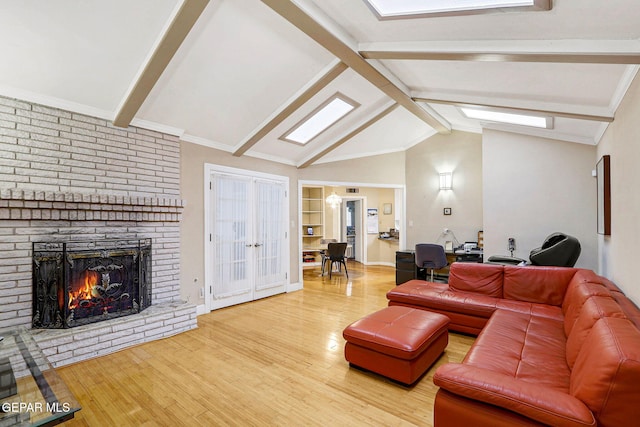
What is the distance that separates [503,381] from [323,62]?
325cm

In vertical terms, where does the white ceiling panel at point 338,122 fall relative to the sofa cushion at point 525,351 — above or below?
above

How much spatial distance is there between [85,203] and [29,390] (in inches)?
74.7

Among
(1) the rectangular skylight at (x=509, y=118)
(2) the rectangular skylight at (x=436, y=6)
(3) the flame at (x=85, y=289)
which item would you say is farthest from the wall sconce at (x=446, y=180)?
(3) the flame at (x=85, y=289)

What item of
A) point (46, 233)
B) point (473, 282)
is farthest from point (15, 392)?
point (473, 282)

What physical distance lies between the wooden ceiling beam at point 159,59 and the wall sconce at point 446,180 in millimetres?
5301

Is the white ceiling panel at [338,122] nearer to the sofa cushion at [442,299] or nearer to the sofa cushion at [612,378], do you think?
the sofa cushion at [442,299]

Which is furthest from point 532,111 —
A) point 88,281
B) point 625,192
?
point 88,281

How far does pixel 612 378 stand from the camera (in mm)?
1284

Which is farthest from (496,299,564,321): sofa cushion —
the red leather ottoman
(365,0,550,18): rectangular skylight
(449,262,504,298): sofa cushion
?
(365,0,550,18): rectangular skylight

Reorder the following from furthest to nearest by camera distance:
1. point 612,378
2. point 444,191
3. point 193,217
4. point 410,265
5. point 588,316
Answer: point 444,191, point 410,265, point 193,217, point 588,316, point 612,378

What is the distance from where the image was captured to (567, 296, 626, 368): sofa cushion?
5.93 feet

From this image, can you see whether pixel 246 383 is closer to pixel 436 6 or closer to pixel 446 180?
pixel 436 6

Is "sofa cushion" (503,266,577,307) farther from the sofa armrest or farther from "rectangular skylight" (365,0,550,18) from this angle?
"rectangular skylight" (365,0,550,18)

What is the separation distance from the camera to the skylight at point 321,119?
4.41m
